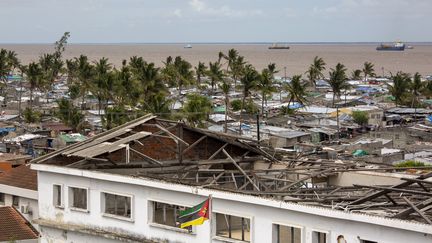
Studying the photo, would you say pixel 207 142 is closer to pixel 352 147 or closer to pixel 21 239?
pixel 21 239

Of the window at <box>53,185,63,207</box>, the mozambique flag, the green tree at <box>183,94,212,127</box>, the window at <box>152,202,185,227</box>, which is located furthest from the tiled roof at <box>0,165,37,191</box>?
the green tree at <box>183,94,212,127</box>

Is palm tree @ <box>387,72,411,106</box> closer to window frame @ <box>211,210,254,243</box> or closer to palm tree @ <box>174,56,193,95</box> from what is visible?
palm tree @ <box>174,56,193,95</box>

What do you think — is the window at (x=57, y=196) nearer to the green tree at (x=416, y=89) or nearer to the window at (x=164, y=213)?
the window at (x=164, y=213)

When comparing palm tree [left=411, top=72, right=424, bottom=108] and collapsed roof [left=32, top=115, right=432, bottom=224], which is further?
palm tree [left=411, top=72, right=424, bottom=108]

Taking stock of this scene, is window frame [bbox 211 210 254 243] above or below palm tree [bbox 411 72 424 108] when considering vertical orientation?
above

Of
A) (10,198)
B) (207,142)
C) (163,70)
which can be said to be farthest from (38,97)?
(207,142)

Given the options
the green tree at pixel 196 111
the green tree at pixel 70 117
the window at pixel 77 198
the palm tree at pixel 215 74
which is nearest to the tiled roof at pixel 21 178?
the window at pixel 77 198
